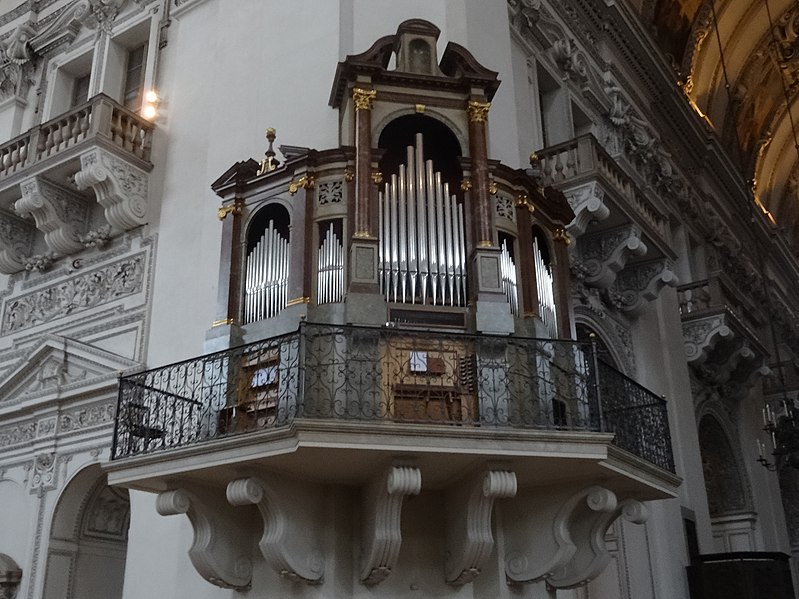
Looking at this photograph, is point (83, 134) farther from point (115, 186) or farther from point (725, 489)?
point (725, 489)

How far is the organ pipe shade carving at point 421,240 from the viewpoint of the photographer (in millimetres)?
7465

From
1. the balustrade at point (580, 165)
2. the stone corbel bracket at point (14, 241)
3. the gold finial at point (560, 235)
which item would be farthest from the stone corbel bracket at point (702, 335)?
the stone corbel bracket at point (14, 241)

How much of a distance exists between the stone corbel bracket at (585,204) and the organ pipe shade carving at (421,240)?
11.7ft

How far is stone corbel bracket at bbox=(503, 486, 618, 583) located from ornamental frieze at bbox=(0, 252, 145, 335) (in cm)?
546

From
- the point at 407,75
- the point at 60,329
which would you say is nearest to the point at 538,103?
the point at 407,75

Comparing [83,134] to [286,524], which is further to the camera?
[83,134]

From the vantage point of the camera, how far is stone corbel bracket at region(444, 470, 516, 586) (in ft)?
22.2

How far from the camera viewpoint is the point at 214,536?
295 inches

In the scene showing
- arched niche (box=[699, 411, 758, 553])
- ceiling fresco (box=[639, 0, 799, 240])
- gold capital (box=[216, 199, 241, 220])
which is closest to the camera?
gold capital (box=[216, 199, 241, 220])

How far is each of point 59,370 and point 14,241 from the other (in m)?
2.34

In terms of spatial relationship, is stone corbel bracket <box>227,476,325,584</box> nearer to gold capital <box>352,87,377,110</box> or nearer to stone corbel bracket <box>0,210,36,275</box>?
gold capital <box>352,87,377,110</box>

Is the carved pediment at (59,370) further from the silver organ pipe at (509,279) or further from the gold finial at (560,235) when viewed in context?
the gold finial at (560,235)

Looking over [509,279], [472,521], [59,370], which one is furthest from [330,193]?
[59,370]

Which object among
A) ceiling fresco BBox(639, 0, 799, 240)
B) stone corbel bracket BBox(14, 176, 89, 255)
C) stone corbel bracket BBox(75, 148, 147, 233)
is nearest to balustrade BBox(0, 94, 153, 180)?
stone corbel bracket BBox(75, 148, 147, 233)
